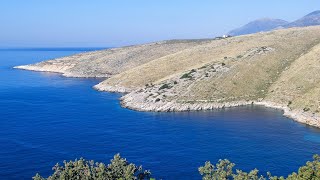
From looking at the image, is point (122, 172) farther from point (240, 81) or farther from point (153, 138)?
point (240, 81)

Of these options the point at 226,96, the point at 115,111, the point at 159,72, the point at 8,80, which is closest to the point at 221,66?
the point at 226,96

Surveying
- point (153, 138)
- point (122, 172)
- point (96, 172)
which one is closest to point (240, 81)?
point (153, 138)

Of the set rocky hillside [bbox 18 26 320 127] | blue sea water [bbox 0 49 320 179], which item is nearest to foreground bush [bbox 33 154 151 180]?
blue sea water [bbox 0 49 320 179]

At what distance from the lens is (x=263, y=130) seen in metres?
84.6

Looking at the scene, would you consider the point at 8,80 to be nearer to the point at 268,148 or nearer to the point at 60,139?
the point at 60,139

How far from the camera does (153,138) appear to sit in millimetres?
80188

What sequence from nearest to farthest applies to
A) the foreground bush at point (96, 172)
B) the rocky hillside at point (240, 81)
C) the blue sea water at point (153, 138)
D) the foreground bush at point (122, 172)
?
the foreground bush at point (122, 172)
the foreground bush at point (96, 172)
the blue sea water at point (153, 138)
the rocky hillside at point (240, 81)

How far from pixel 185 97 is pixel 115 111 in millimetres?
20283

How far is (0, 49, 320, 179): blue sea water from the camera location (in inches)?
2566

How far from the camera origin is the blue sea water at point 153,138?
65.2m

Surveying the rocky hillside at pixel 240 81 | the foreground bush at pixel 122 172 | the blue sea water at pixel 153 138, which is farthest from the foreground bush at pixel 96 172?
the rocky hillside at pixel 240 81

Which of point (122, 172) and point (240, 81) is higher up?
point (240, 81)

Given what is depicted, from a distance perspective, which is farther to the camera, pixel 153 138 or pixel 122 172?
pixel 153 138

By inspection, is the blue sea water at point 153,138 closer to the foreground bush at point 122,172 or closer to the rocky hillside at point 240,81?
the rocky hillside at point 240,81
